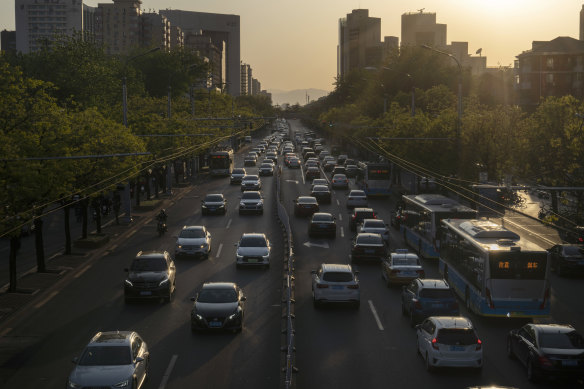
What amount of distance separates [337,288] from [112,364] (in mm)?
11526

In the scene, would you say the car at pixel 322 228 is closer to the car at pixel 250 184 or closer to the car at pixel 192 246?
the car at pixel 192 246

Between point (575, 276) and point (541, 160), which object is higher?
point (541, 160)

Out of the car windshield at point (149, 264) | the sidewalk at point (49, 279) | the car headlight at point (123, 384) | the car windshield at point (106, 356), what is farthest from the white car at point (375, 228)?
the car headlight at point (123, 384)

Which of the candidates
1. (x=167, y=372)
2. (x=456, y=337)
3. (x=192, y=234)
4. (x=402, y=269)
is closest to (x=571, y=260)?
(x=402, y=269)

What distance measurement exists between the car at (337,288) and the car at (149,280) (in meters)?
6.06

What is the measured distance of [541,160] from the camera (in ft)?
147

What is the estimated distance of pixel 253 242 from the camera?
36.3 metres

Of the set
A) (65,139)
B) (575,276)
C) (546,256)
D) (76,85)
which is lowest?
(575,276)

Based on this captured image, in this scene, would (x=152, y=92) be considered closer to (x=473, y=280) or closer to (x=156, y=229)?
(x=156, y=229)

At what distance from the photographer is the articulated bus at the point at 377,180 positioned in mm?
66312

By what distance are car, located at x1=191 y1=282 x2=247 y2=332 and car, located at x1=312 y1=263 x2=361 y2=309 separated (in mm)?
3974

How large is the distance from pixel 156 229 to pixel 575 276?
26945 millimetres

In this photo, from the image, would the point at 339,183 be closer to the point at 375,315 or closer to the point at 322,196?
the point at 322,196

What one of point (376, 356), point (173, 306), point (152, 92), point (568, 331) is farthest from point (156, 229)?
point (152, 92)
